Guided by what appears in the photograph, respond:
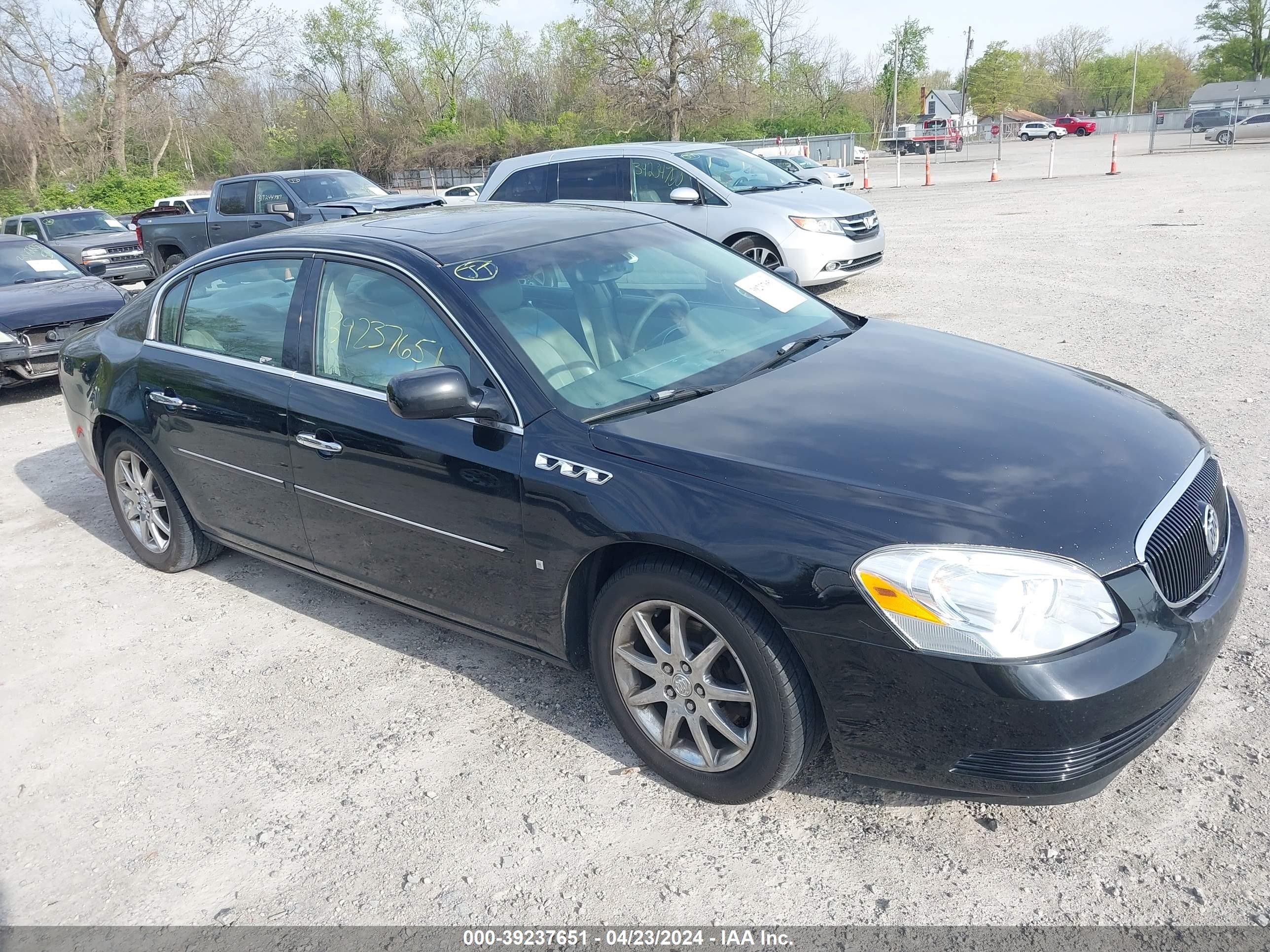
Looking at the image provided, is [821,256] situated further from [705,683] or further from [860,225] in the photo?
[705,683]

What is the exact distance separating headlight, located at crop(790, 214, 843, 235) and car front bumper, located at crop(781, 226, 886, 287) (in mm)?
41

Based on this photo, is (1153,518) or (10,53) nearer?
(1153,518)

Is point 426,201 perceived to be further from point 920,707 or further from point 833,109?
point 833,109

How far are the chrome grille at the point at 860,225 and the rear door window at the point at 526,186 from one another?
3467mm

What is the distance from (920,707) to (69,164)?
4806cm

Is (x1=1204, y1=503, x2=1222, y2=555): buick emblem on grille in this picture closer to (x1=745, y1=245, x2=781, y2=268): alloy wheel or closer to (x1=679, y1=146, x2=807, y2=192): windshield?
(x1=745, y1=245, x2=781, y2=268): alloy wheel

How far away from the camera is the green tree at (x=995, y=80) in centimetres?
9062

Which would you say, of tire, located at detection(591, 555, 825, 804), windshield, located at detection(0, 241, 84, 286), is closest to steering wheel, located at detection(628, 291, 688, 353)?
tire, located at detection(591, 555, 825, 804)

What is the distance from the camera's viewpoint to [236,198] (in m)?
14.4

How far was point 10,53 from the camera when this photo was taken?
39875mm

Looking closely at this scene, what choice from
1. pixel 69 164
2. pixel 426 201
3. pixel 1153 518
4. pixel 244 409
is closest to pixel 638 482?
pixel 1153 518

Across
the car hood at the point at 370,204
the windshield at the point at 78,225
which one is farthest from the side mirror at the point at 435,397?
the windshield at the point at 78,225

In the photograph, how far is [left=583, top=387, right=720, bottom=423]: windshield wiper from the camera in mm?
3156

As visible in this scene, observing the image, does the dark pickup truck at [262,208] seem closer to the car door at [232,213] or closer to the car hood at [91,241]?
the car door at [232,213]
